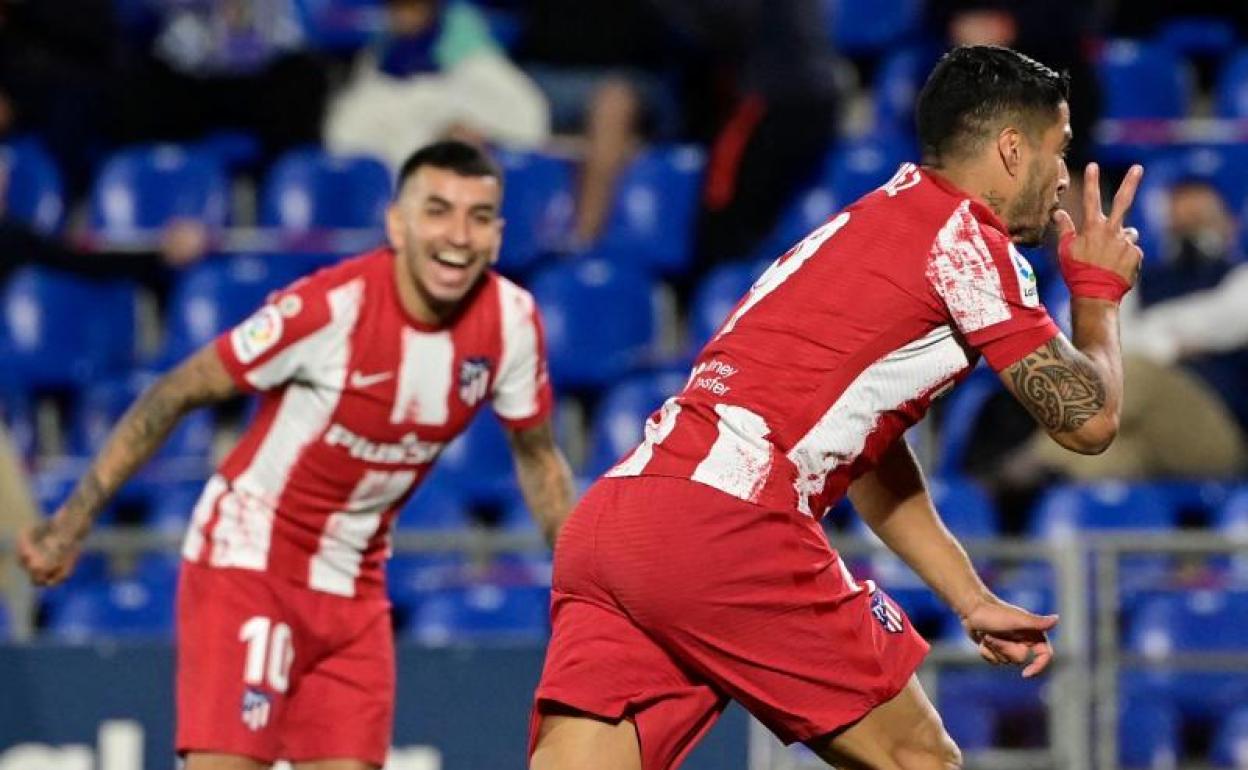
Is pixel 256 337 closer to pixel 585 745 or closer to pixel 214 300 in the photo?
pixel 585 745

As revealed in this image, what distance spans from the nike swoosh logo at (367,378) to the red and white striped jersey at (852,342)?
157 centimetres

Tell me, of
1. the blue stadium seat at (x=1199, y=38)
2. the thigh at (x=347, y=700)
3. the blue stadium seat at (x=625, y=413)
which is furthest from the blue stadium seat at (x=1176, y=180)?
the thigh at (x=347, y=700)

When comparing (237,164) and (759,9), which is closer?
(759,9)

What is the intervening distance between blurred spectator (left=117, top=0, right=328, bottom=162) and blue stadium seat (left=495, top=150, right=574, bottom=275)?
1599 mm

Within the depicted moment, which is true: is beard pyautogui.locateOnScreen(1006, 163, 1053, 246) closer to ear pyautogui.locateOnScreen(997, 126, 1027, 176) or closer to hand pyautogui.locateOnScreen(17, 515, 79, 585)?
ear pyautogui.locateOnScreen(997, 126, 1027, 176)

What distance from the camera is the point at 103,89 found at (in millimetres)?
12625

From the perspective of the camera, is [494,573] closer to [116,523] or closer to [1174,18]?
[116,523]

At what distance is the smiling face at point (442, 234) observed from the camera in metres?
5.99

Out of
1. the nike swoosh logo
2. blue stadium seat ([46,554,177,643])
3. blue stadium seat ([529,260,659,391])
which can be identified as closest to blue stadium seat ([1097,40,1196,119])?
blue stadium seat ([529,260,659,391])

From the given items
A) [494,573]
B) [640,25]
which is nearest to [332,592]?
[494,573]

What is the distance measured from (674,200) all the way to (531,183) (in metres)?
0.68

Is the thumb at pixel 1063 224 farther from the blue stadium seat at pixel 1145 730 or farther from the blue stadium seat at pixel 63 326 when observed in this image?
the blue stadium seat at pixel 63 326

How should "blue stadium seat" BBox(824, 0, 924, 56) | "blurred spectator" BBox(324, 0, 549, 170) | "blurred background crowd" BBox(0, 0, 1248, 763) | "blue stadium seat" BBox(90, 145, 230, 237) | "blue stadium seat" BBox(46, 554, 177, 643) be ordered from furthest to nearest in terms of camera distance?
"blue stadium seat" BBox(90, 145, 230, 237) → "blue stadium seat" BBox(824, 0, 924, 56) → "blurred spectator" BBox(324, 0, 549, 170) → "blue stadium seat" BBox(46, 554, 177, 643) → "blurred background crowd" BBox(0, 0, 1248, 763)

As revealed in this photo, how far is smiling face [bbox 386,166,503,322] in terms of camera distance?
5.99 metres
